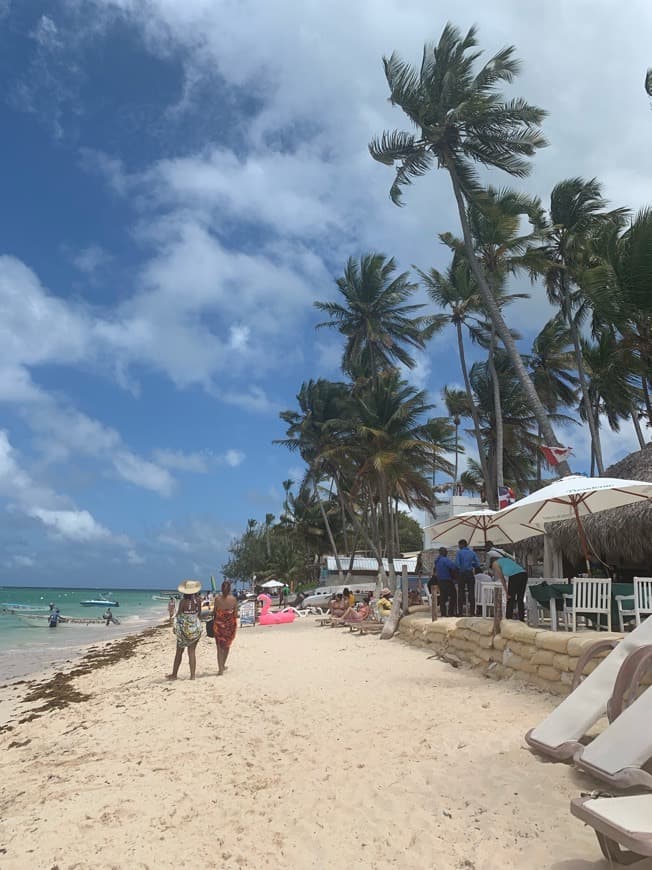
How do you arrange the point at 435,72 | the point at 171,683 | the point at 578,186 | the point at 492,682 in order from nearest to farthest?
the point at 492,682
the point at 171,683
the point at 435,72
the point at 578,186

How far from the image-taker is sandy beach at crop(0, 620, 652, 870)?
10.6 ft

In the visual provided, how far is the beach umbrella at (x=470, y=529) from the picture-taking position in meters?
10.6

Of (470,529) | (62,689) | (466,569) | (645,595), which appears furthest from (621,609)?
(62,689)

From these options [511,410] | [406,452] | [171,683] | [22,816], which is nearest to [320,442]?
[406,452]

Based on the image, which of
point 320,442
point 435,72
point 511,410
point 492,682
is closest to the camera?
point 492,682

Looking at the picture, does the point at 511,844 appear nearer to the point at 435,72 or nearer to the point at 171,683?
the point at 171,683

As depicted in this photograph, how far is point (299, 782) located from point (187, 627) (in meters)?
4.89

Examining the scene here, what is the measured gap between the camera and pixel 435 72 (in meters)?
17.1

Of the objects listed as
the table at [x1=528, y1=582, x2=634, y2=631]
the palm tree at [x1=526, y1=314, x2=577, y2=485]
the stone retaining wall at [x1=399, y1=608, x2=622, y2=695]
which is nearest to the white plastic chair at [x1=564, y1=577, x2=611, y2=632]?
the table at [x1=528, y1=582, x2=634, y2=631]

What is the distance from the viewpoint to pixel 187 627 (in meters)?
8.79

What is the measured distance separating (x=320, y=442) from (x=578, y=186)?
51.1ft

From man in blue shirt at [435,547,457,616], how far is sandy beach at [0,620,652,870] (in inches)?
121

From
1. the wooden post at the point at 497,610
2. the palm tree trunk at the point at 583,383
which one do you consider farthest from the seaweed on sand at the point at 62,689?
the palm tree trunk at the point at 583,383

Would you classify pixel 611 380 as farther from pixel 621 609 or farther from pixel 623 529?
pixel 621 609
